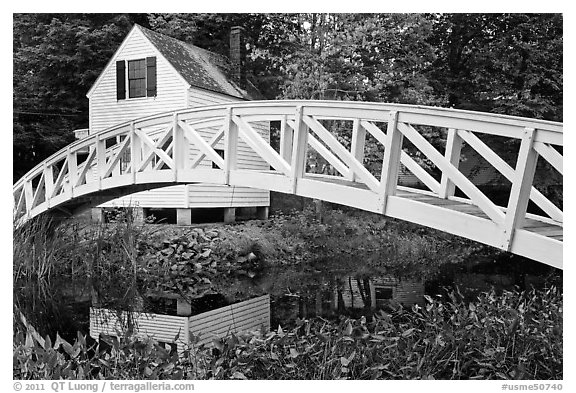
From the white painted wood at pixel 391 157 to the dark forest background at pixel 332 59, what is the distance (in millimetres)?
1050

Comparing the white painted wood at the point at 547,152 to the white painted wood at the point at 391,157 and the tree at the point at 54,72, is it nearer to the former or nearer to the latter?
the white painted wood at the point at 391,157

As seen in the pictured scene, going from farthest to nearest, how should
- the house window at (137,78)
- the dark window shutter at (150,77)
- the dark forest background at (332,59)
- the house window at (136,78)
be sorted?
1. the dark window shutter at (150,77)
2. the house window at (137,78)
3. the house window at (136,78)
4. the dark forest background at (332,59)

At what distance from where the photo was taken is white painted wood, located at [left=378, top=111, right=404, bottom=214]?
3.12 metres

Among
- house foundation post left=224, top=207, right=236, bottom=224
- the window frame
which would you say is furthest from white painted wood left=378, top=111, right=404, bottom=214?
the window frame

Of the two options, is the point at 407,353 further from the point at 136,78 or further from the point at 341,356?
the point at 136,78

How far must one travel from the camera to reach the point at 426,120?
2.98 metres

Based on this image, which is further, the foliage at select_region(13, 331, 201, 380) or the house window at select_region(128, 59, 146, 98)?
the house window at select_region(128, 59, 146, 98)

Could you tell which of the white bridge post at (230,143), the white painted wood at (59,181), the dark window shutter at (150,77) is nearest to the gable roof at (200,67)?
the dark window shutter at (150,77)

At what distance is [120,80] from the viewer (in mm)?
4656

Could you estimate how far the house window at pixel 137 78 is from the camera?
4805mm

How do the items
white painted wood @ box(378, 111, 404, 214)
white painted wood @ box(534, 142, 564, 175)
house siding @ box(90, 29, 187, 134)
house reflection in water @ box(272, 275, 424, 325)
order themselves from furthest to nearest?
1. house siding @ box(90, 29, 187, 134)
2. house reflection in water @ box(272, 275, 424, 325)
3. white painted wood @ box(378, 111, 404, 214)
4. white painted wood @ box(534, 142, 564, 175)

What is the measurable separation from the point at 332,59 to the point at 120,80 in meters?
1.63

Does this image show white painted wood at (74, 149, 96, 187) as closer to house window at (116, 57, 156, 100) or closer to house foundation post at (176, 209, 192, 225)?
house window at (116, 57, 156, 100)
